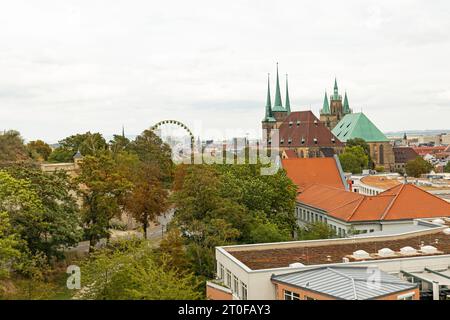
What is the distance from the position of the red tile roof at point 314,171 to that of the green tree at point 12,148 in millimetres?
28478

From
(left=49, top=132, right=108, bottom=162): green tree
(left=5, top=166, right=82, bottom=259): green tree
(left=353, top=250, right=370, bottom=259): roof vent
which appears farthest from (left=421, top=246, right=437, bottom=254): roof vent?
(left=49, top=132, right=108, bottom=162): green tree

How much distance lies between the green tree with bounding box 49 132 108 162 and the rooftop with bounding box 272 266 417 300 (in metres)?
61.3

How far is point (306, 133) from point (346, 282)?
8816 cm

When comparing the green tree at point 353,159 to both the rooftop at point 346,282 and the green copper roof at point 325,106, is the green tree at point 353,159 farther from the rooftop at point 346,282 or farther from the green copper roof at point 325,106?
the rooftop at point 346,282

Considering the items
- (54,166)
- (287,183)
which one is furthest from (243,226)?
(54,166)

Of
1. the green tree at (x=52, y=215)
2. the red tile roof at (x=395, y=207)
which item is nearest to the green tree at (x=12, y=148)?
the green tree at (x=52, y=215)

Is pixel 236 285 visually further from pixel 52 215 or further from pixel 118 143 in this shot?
pixel 118 143

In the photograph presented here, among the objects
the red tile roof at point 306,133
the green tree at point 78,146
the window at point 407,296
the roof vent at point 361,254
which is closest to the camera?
the window at point 407,296

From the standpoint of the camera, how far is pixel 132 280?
22.8 metres

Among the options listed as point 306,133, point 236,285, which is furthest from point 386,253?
point 306,133

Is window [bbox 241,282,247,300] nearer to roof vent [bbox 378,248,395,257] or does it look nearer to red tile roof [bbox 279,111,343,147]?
roof vent [bbox 378,248,395,257]

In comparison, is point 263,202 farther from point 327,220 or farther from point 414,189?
point 414,189

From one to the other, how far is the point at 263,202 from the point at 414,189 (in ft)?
35.3

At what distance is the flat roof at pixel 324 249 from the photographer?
81.6 feet
